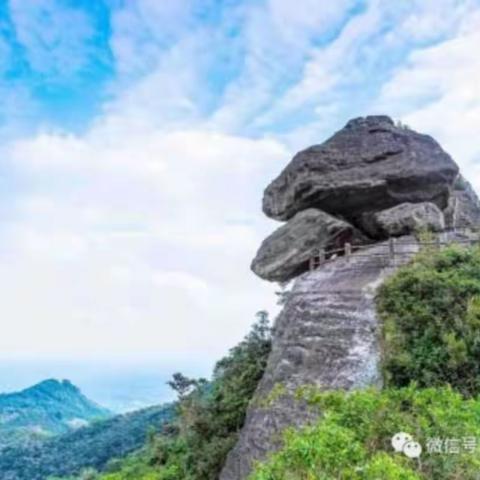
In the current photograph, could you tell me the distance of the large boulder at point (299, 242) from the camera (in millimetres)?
15961

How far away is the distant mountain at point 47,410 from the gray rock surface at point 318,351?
350 feet

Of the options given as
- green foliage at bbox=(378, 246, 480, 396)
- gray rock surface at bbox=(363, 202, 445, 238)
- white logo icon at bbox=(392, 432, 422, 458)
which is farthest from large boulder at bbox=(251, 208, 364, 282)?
white logo icon at bbox=(392, 432, 422, 458)

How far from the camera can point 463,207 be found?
20.0m

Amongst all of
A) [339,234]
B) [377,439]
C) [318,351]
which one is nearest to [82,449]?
[339,234]

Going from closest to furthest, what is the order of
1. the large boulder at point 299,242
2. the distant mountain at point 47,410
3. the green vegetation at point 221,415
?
the green vegetation at point 221,415 → the large boulder at point 299,242 → the distant mountain at point 47,410

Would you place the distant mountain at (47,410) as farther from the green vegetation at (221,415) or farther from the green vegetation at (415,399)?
the green vegetation at (415,399)

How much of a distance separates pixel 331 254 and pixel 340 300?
4164mm

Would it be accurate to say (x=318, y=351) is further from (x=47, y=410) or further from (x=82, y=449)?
(x=47, y=410)

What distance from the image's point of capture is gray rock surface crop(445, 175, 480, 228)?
61.2 ft

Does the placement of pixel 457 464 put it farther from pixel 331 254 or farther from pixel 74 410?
pixel 74 410

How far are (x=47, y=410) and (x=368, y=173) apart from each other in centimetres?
14136

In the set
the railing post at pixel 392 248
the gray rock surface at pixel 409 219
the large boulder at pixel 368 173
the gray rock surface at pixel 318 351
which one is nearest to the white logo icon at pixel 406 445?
the gray rock surface at pixel 318 351

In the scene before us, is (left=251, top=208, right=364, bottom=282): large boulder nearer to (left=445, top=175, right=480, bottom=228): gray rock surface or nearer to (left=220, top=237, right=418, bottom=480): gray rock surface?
(left=220, top=237, right=418, bottom=480): gray rock surface

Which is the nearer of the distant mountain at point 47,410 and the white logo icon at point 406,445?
the white logo icon at point 406,445
